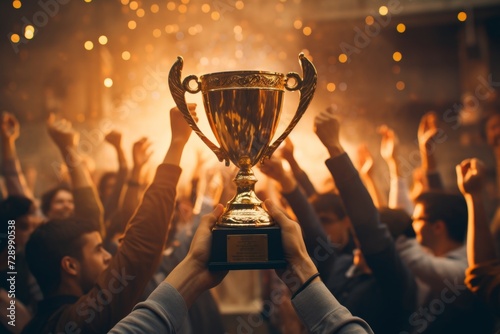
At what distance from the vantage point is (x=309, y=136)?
229 inches

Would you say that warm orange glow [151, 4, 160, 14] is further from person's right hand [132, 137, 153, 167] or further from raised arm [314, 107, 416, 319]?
raised arm [314, 107, 416, 319]

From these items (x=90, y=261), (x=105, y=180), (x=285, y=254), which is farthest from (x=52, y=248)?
(x=105, y=180)

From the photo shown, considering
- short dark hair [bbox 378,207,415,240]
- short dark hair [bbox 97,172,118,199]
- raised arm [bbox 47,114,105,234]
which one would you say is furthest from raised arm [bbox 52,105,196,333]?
short dark hair [bbox 97,172,118,199]

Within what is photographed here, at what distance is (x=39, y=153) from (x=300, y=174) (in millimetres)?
4892

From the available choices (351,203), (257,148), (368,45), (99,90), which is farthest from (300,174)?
(368,45)

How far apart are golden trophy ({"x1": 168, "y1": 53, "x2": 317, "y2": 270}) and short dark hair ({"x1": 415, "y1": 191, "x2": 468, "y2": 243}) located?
1.24m

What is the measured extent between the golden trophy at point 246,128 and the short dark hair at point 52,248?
684 mm

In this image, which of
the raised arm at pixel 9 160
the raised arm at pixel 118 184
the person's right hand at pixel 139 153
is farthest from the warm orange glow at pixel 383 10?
the person's right hand at pixel 139 153

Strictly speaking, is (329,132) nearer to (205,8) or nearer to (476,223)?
(476,223)

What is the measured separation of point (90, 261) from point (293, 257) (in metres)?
0.99

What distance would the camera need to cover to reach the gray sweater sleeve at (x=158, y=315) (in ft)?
4.12

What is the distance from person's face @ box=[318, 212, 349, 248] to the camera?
9.34 feet

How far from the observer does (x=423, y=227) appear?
109 inches

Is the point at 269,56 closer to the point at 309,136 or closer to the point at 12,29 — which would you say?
the point at 309,136
